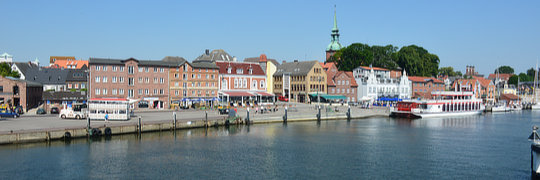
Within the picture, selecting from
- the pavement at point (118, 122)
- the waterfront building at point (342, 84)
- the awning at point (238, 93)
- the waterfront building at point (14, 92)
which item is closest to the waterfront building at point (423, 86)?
the waterfront building at point (342, 84)

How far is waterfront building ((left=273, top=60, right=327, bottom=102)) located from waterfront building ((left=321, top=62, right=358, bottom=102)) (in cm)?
245

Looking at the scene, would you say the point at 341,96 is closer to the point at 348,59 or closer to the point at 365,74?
the point at 365,74

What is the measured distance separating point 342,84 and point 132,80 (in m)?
46.4

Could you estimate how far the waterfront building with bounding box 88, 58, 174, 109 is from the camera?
74.6 meters

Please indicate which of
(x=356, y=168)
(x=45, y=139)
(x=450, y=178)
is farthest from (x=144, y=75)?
(x=450, y=178)

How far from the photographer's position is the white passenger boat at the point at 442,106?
81688 millimetres

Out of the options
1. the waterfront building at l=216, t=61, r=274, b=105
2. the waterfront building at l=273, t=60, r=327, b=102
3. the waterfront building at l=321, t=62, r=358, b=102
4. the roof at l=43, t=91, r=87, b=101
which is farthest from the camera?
the waterfront building at l=321, t=62, r=358, b=102

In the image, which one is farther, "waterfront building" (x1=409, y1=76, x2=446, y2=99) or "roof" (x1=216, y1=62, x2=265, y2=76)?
"waterfront building" (x1=409, y1=76, x2=446, y2=99)

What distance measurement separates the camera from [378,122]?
7200cm

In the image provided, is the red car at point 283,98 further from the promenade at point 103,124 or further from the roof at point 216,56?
the promenade at point 103,124

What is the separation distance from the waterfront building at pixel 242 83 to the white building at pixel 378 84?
23.1 m

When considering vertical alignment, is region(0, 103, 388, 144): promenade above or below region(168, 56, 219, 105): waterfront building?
below

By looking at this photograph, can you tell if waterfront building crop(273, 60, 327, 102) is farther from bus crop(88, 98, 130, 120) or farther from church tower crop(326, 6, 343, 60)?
church tower crop(326, 6, 343, 60)

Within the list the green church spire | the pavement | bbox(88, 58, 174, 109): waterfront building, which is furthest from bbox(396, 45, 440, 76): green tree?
bbox(88, 58, 174, 109): waterfront building
